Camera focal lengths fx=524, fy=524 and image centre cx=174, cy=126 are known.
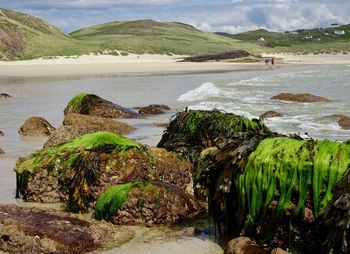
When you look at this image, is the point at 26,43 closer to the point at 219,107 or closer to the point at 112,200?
the point at 219,107

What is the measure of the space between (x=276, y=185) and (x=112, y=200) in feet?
A: 5.67

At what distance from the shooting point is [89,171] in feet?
19.6

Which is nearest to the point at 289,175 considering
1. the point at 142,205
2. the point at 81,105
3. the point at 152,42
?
the point at 142,205

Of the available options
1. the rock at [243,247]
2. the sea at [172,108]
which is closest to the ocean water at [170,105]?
the sea at [172,108]

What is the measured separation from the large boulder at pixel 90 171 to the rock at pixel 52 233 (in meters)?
0.81

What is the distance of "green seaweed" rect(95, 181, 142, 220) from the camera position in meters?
5.38

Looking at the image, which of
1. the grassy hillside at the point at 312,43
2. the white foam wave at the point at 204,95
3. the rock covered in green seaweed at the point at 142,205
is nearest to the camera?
the rock covered in green seaweed at the point at 142,205

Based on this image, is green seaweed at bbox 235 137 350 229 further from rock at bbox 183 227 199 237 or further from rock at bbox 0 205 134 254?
rock at bbox 0 205 134 254

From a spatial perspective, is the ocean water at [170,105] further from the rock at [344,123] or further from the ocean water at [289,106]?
the rock at [344,123]

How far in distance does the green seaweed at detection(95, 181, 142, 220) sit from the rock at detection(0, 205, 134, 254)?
0.93 feet

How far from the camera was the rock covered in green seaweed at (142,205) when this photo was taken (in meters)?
5.34

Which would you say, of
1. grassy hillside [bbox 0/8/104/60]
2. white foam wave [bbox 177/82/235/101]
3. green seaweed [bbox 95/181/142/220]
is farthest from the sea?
grassy hillside [bbox 0/8/104/60]

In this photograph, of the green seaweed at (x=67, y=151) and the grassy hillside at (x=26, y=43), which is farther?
the grassy hillside at (x=26, y=43)

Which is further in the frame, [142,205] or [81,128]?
[81,128]
